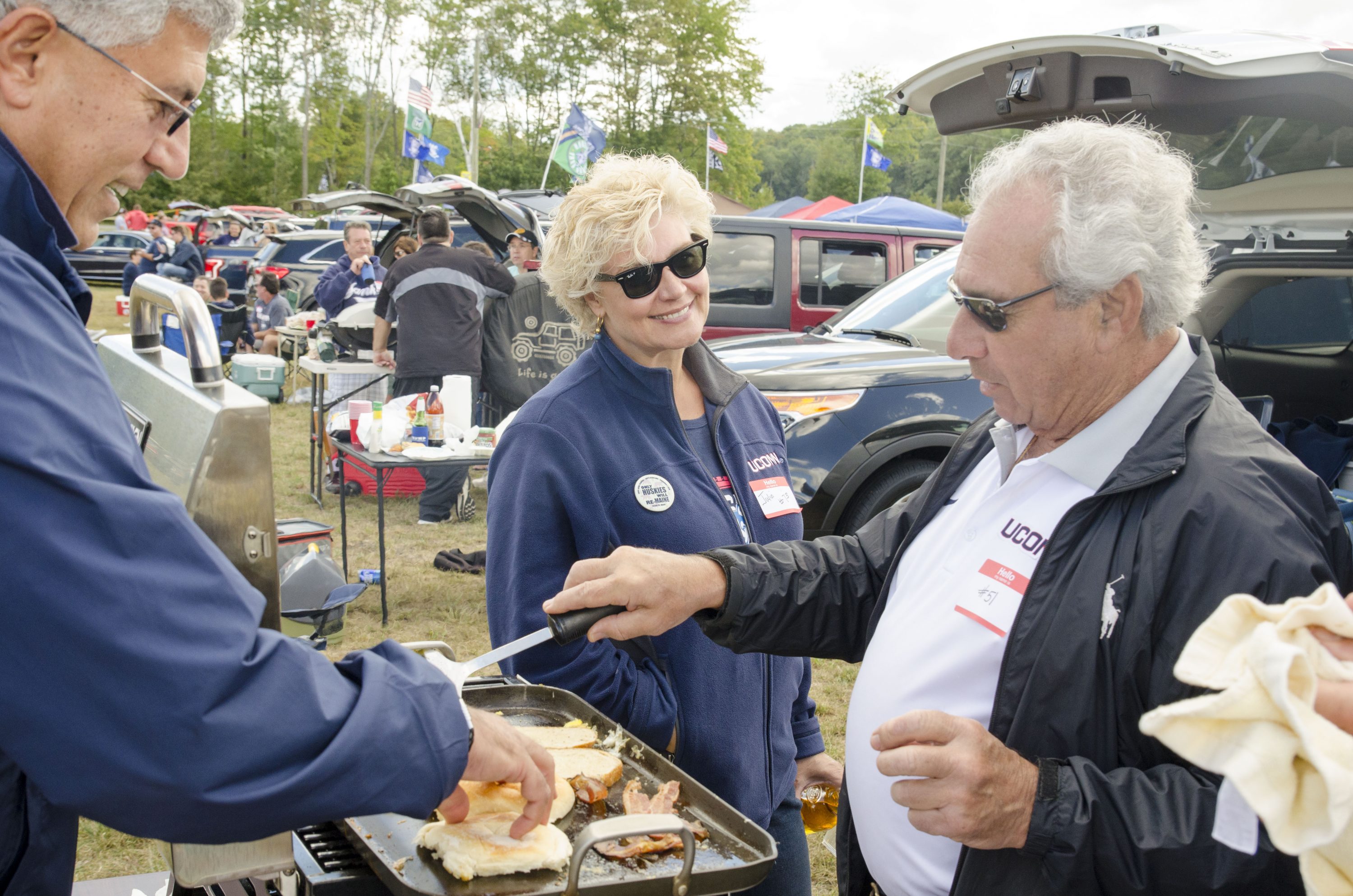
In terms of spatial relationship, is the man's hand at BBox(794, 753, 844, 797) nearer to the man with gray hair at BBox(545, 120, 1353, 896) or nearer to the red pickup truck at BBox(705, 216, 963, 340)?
the man with gray hair at BBox(545, 120, 1353, 896)

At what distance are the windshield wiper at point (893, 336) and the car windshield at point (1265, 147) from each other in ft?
8.20

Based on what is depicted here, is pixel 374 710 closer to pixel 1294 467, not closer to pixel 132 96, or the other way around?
pixel 132 96

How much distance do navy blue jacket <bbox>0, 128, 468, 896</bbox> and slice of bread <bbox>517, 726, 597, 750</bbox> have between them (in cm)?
68

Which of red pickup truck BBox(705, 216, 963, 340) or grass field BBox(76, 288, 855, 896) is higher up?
red pickup truck BBox(705, 216, 963, 340)

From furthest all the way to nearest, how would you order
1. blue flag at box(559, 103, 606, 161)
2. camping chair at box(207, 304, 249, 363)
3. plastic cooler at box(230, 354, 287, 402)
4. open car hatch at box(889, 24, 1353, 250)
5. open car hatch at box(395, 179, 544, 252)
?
blue flag at box(559, 103, 606, 161), camping chair at box(207, 304, 249, 363), plastic cooler at box(230, 354, 287, 402), open car hatch at box(395, 179, 544, 252), open car hatch at box(889, 24, 1353, 250)

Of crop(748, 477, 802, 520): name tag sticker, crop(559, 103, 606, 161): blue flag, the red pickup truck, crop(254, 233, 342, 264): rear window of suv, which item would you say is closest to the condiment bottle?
the red pickup truck

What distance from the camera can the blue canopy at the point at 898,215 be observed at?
55.3ft

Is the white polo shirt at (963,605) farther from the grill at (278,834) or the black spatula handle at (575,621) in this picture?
the black spatula handle at (575,621)

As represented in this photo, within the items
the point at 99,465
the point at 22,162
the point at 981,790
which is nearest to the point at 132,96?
the point at 22,162

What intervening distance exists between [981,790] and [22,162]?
153 centimetres

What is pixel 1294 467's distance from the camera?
1537 millimetres

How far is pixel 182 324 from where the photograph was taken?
161 cm

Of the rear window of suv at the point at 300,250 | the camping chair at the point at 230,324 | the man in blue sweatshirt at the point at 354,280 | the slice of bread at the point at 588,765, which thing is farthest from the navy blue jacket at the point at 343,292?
the slice of bread at the point at 588,765

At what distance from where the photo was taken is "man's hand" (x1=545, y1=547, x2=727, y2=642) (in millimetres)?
1812
